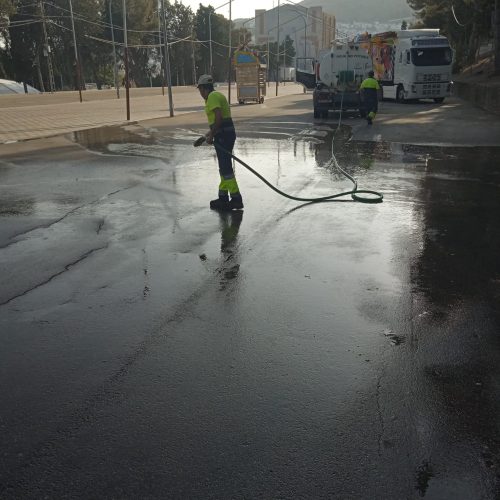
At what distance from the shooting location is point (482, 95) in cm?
2550

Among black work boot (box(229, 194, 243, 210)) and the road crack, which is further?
black work boot (box(229, 194, 243, 210))

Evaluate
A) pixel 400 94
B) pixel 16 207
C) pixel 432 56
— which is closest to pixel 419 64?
pixel 432 56

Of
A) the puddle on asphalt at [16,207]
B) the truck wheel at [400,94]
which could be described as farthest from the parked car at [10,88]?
the puddle on asphalt at [16,207]

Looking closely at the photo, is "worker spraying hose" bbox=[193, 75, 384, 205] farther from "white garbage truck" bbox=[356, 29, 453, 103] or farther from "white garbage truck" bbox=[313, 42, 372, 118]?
"white garbage truck" bbox=[356, 29, 453, 103]

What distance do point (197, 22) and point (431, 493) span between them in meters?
104

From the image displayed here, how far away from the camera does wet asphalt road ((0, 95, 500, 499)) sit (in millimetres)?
2711

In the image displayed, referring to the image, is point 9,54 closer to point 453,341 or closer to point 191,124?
point 191,124

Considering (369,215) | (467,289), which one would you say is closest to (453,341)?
(467,289)

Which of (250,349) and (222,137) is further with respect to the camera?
(222,137)

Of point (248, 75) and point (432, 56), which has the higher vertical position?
point (432, 56)

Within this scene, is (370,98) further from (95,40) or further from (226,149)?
(95,40)

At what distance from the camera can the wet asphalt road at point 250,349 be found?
2711 millimetres

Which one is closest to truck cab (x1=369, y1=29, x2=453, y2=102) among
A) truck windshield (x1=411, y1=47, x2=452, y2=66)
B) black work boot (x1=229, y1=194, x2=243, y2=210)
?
truck windshield (x1=411, y1=47, x2=452, y2=66)

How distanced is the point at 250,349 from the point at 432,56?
27289 millimetres
